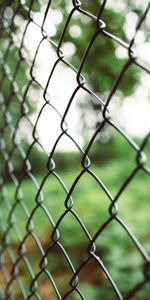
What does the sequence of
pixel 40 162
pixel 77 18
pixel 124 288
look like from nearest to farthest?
1. pixel 124 288
2. pixel 77 18
3. pixel 40 162

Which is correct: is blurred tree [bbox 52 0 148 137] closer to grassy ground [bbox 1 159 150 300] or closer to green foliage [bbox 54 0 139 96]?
green foliage [bbox 54 0 139 96]

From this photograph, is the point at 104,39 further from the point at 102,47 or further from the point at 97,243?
the point at 97,243

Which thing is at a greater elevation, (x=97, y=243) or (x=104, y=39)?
(x=104, y=39)

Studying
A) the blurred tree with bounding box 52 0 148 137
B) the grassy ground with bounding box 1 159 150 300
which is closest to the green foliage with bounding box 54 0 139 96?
the blurred tree with bounding box 52 0 148 137

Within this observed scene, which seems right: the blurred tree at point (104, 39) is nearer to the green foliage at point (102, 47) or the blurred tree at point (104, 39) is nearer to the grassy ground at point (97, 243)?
the green foliage at point (102, 47)

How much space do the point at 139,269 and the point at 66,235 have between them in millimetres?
1020

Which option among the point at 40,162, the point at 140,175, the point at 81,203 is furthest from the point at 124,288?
the point at 40,162

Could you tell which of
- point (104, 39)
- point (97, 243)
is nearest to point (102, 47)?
point (104, 39)

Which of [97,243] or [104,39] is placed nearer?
[104,39]

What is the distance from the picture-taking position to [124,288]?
2053 millimetres

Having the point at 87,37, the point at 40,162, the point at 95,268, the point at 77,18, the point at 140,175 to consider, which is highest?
the point at 40,162

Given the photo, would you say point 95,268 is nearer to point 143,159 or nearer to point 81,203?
point 81,203

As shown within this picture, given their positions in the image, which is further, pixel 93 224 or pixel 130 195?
pixel 130 195

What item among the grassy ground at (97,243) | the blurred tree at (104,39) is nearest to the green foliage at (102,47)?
the blurred tree at (104,39)
